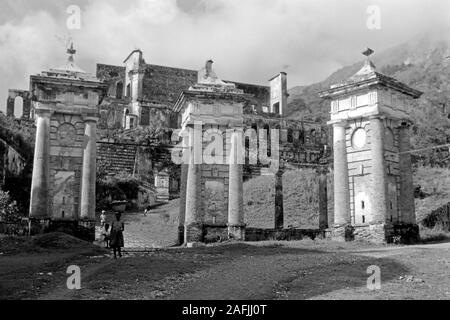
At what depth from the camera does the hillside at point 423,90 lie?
166 feet

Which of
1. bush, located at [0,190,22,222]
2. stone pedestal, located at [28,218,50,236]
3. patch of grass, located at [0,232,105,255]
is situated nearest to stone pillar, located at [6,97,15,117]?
bush, located at [0,190,22,222]

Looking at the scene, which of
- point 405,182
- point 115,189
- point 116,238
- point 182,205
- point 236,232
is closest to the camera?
point 116,238

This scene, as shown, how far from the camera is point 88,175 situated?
23609 millimetres

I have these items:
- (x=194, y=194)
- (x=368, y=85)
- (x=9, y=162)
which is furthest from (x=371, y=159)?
(x=9, y=162)

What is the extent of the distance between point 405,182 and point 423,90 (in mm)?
40115

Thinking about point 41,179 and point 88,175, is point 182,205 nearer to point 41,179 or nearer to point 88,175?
point 88,175

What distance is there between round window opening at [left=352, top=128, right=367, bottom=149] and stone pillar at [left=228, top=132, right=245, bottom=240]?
4.71 m

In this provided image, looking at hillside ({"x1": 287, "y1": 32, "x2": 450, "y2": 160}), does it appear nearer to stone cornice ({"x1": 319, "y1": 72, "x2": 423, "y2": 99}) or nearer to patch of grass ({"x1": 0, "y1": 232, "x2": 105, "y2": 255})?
stone cornice ({"x1": 319, "y1": 72, "x2": 423, "y2": 99})

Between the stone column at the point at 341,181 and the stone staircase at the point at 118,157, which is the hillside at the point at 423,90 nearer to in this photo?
the stone column at the point at 341,181

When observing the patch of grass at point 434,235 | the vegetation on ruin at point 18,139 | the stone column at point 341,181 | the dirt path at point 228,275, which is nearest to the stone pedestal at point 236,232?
the stone column at point 341,181

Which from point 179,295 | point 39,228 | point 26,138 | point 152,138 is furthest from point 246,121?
point 179,295

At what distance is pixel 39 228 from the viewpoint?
22.6 meters

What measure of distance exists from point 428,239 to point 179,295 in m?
15.9

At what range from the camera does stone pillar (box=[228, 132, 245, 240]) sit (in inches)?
940
